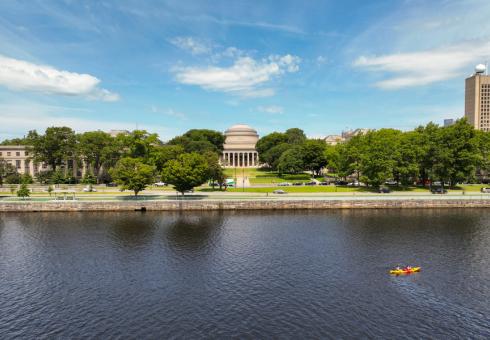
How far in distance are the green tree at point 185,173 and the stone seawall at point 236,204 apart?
4.11 m

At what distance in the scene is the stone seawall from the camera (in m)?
64.8

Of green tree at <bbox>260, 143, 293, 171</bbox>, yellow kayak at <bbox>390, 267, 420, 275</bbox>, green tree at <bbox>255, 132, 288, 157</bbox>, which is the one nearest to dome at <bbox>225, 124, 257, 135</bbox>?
green tree at <bbox>255, 132, 288, 157</bbox>

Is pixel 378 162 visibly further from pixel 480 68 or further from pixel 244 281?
pixel 480 68

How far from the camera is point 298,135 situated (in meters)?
162

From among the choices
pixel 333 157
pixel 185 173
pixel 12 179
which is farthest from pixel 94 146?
pixel 333 157

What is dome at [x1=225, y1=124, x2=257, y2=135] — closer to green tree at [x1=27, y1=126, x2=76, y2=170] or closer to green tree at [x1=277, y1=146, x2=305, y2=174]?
green tree at [x1=277, y1=146, x2=305, y2=174]

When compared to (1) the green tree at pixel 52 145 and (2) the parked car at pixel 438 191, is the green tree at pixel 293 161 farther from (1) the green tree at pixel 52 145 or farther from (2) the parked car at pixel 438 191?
(1) the green tree at pixel 52 145

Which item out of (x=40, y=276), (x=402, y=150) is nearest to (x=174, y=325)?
(x=40, y=276)

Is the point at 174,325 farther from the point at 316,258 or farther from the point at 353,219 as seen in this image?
the point at 353,219

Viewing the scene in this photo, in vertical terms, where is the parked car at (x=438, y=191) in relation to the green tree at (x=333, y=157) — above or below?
below

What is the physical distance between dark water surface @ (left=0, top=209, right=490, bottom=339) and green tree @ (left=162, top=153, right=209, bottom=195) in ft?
53.7

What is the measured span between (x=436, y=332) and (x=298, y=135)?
14217 centimetres

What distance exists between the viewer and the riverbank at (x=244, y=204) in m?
64.8

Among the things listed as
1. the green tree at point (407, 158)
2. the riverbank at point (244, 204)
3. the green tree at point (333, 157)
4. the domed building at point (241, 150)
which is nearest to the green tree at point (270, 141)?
the domed building at point (241, 150)
